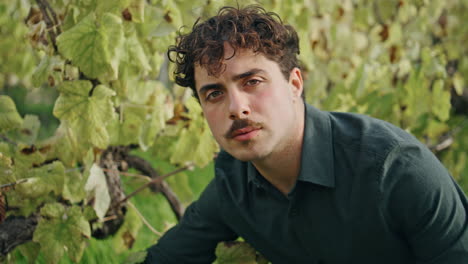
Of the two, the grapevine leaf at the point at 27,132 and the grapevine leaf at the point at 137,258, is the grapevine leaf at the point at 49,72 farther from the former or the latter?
the grapevine leaf at the point at 137,258

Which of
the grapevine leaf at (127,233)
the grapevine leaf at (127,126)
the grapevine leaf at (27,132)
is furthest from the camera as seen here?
the grapevine leaf at (127,233)

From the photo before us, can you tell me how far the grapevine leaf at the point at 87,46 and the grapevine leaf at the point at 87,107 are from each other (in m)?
0.06

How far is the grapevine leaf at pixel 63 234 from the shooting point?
7.29 ft

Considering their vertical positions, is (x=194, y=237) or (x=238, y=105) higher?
(x=238, y=105)

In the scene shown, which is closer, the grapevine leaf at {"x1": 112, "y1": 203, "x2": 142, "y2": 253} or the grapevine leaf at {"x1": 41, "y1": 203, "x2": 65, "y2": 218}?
the grapevine leaf at {"x1": 41, "y1": 203, "x2": 65, "y2": 218}

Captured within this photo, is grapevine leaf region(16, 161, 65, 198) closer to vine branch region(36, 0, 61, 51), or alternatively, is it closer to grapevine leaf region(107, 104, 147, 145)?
grapevine leaf region(107, 104, 147, 145)

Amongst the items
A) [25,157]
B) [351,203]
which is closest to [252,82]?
[351,203]

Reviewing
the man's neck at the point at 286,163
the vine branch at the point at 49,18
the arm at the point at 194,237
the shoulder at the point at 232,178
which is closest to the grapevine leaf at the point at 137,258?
the arm at the point at 194,237

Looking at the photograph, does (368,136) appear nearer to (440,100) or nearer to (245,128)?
(245,128)

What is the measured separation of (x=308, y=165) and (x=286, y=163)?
11 cm

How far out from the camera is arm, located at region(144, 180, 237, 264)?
2.40 meters

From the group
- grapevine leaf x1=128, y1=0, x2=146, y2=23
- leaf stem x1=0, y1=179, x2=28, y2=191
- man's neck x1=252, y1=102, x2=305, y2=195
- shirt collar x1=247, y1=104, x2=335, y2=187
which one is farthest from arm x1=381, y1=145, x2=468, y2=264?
leaf stem x1=0, y1=179, x2=28, y2=191

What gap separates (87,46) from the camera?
6.82ft

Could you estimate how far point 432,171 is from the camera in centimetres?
180
